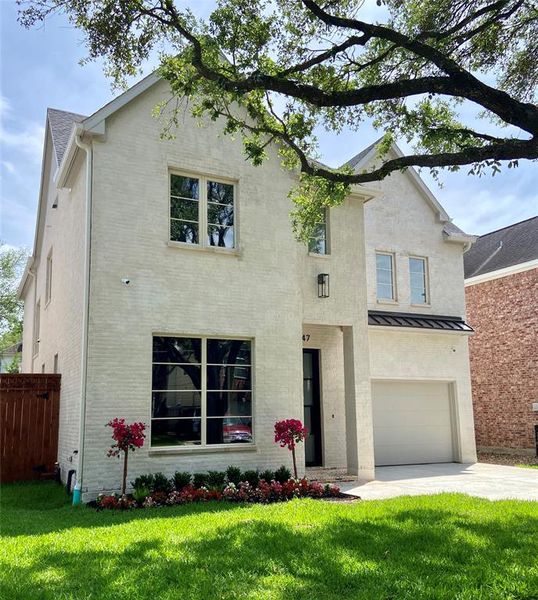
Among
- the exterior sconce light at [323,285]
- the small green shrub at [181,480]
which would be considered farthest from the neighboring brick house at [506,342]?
the small green shrub at [181,480]

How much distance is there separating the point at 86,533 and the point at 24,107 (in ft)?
31.4

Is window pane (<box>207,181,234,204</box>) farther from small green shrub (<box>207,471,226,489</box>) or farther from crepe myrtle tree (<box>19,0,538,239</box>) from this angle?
small green shrub (<box>207,471,226,489</box>)

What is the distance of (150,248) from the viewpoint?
34.9ft

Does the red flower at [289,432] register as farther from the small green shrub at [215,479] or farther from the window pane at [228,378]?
the small green shrub at [215,479]

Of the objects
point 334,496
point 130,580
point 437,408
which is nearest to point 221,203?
point 334,496

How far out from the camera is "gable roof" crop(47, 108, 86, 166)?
46.5 feet

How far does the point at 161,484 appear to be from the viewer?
9555 mm

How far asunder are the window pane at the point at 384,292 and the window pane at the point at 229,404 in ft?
21.4

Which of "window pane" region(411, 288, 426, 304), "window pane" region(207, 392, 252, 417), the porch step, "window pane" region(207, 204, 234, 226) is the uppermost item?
"window pane" region(207, 204, 234, 226)

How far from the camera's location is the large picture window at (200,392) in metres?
10.3

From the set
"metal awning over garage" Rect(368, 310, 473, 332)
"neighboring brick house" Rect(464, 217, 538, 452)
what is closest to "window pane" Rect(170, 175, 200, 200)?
"metal awning over garage" Rect(368, 310, 473, 332)

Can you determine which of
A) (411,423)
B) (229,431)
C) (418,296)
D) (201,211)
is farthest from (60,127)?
(411,423)

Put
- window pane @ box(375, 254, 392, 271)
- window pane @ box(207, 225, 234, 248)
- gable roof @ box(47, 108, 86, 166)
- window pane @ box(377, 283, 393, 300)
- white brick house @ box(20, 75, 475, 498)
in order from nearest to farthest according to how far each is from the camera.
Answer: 1. white brick house @ box(20, 75, 475, 498)
2. window pane @ box(207, 225, 234, 248)
3. gable roof @ box(47, 108, 86, 166)
4. window pane @ box(377, 283, 393, 300)
5. window pane @ box(375, 254, 392, 271)

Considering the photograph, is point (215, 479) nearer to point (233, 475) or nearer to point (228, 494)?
point (233, 475)
